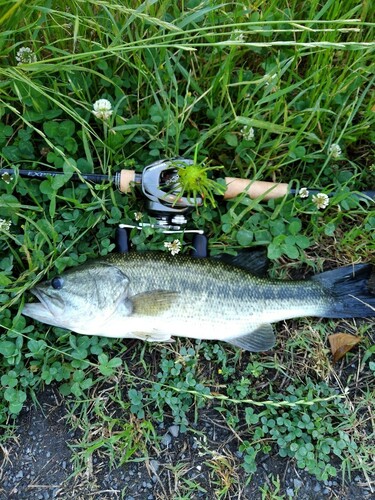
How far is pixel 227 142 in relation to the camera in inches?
126

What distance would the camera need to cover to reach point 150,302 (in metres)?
2.96

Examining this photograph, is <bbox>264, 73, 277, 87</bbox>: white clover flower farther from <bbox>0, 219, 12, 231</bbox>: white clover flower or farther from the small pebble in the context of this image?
the small pebble

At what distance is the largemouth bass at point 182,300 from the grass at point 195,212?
0.15 m

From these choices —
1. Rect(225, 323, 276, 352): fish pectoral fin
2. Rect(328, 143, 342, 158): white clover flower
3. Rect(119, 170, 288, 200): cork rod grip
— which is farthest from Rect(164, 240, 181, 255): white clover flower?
Rect(328, 143, 342, 158): white clover flower

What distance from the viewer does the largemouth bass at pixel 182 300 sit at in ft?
9.63

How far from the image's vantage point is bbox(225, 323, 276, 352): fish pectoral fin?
3117 mm

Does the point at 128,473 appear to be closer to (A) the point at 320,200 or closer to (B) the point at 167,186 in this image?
(B) the point at 167,186

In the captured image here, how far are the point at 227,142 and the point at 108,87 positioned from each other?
888 millimetres

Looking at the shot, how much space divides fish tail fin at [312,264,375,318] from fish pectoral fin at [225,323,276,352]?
0.43 m

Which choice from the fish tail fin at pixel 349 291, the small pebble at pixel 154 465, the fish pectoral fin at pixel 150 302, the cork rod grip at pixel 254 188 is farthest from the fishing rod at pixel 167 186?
the small pebble at pixel 154 465

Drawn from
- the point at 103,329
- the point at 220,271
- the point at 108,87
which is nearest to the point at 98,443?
the point at 103,329

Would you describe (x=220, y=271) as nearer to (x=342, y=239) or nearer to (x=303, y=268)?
(x=303, y=268)

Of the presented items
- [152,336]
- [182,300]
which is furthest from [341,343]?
[152,336]

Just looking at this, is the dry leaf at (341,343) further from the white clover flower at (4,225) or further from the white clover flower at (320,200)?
the white clover flower at (4,225)
